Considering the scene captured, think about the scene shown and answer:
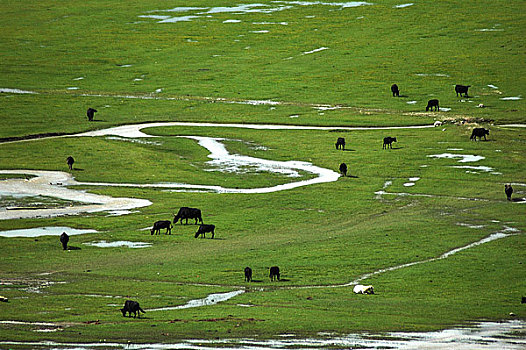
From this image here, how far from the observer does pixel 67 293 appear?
116ft

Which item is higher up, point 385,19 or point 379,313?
point 385,19

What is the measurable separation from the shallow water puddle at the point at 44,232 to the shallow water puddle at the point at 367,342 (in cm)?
2287

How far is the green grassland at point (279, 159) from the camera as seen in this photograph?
3394 cm

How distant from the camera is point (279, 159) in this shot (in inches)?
2936

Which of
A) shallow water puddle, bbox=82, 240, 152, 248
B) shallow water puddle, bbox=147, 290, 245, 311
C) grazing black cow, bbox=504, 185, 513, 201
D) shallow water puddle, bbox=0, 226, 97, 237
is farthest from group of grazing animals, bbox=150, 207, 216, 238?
grazing black cow, bbox=504, 185, 513, 201

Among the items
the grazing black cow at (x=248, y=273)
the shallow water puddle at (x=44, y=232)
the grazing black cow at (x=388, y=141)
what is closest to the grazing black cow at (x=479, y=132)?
the grazing black cow at (x=388, y=141)

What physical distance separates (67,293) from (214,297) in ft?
21.3

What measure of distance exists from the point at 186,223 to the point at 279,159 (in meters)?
23.4

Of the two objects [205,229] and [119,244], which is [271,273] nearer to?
[205,229]

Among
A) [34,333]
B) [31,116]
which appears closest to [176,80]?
[31,116]

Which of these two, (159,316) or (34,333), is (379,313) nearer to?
(159,316)

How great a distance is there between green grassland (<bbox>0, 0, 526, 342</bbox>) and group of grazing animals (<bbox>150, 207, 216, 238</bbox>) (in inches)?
24.8

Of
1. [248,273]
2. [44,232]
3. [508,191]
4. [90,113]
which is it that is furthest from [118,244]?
[90,113]

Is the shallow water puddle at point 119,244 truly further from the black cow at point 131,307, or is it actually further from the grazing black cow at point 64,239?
the black cow at point 131,307
